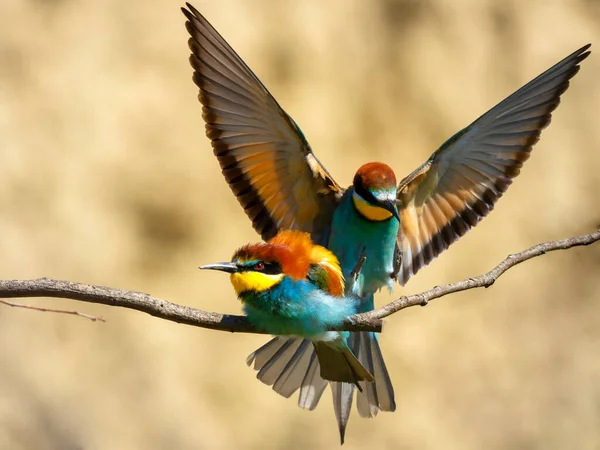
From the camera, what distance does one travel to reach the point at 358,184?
1907 mm

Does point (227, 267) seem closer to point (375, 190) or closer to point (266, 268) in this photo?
point (266, 268)

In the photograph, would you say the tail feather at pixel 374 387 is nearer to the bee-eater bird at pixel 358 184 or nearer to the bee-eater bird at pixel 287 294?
the bee-eater bird at pixel 358 184

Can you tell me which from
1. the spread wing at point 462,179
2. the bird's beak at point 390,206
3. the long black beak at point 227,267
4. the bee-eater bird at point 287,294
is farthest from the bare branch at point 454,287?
the spread wing at point 462,179

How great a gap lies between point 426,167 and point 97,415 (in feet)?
3.92

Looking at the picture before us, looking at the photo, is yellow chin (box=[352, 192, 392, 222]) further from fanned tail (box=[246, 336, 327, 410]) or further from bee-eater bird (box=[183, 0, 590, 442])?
fanned tail (box=[246, 336, 327, 410])

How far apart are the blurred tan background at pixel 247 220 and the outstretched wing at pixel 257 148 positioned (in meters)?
0.81

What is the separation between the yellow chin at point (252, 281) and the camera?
1.34 meters

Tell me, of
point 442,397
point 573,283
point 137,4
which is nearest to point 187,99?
point 137,4

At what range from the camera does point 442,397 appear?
9.52 feet

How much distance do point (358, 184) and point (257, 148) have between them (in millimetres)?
217

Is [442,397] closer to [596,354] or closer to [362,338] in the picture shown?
[596,354]

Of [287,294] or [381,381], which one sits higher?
[381,381]

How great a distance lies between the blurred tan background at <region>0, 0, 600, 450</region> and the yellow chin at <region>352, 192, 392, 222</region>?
870 millimetres

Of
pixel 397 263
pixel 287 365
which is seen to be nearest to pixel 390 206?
pixel 397 263
